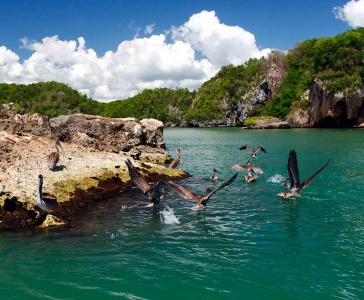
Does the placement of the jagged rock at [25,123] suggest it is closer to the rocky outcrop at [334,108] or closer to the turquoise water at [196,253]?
the turquoise water at [196,253]

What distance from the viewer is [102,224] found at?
12680mm

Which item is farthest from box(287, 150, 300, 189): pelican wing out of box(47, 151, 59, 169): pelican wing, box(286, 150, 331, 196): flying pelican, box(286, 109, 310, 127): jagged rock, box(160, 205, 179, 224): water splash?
box(286, 109, 310, 127): jagged rock

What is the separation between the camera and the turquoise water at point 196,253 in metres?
8.19

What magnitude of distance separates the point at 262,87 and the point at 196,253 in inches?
5136

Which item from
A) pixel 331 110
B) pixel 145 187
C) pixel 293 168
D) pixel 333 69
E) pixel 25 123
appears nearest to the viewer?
pixel 293 168

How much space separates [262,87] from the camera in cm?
13450

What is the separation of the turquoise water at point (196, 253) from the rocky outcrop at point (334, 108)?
84.8m

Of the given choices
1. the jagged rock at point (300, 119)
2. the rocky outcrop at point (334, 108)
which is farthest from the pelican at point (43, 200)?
the jagged rock at point (300, 119)

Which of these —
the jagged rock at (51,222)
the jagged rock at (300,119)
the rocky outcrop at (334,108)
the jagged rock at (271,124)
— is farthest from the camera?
the jagged rock at (300,119)

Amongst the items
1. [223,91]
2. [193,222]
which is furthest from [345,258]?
[223,91]

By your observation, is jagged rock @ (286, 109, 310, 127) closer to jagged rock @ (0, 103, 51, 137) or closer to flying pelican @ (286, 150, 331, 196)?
jagged rock @ (0, 103, 51, 137)

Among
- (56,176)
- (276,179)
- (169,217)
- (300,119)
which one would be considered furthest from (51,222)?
(300,119)

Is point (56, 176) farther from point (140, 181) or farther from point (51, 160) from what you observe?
point (140, 181)

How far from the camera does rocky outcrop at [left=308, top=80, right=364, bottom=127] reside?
91875mm
